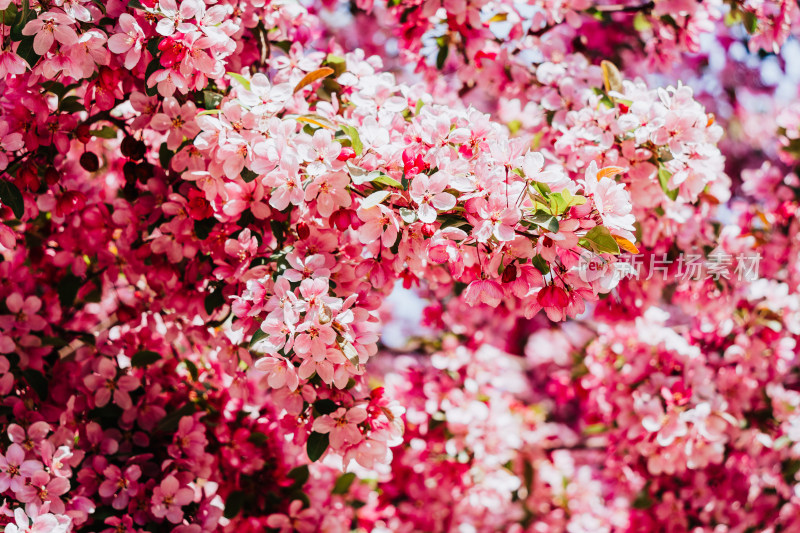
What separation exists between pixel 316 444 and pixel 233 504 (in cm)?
52

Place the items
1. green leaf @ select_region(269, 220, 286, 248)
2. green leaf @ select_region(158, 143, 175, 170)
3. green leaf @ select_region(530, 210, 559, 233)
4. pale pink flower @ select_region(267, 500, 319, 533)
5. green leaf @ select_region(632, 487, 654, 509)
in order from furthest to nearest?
1. green leaf @ select_region(632, 487, 654, 509)
2. pale pink flower @ select_region(267, 500, 319, 533)
3. green leaf @ select_region(158, 143, 175, 170)
4. green leaf @ select_region(269, 220, 286, 248)
5. green leaf @ select_region(530, 210, 559, 233)

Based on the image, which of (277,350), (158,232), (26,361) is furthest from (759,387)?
(26,361)

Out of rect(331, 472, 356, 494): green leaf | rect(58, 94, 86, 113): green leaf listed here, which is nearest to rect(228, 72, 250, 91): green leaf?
rect(58, 94, 86, 113): green leaf

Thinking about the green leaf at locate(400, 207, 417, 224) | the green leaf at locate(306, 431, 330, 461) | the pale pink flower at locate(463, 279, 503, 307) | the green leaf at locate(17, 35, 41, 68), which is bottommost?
the green leaf at locate(306, 431, 330, 461)

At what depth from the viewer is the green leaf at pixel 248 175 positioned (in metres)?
1.54

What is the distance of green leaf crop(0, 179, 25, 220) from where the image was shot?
164 cm

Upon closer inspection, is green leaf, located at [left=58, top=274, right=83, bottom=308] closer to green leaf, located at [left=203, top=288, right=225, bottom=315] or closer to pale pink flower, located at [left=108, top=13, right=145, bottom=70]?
green leaf, located at [left=203, top=288, right=225, bottom=315]

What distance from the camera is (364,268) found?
158cm

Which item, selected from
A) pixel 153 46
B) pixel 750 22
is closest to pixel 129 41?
pixel 153 46

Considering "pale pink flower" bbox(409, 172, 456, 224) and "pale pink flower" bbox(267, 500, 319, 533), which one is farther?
"pale pink flower" bbox(267, 500, 319, 533)

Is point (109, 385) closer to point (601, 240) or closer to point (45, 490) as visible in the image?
point (45, 490)

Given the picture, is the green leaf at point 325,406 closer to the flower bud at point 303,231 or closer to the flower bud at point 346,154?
the flower bud at point 303,231

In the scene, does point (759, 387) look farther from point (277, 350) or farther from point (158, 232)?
point (158, 232)

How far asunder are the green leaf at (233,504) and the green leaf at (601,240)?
1.20m
